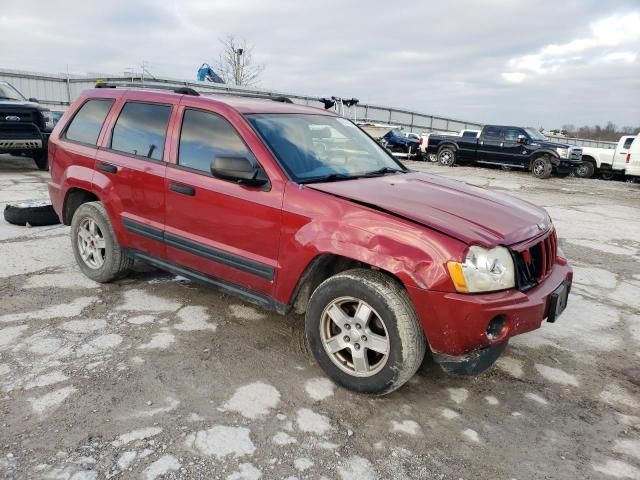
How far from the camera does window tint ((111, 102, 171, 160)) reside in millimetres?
3840

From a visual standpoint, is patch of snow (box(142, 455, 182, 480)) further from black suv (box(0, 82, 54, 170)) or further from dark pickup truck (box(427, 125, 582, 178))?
dark pickup truck (box(427, 125, 582, 178))

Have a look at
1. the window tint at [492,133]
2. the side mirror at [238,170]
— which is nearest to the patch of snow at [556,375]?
the side mirror at [238,170]

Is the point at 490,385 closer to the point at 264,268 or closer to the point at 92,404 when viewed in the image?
the point at 264,268

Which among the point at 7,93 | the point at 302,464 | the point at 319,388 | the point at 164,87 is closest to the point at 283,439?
the point at 302,464

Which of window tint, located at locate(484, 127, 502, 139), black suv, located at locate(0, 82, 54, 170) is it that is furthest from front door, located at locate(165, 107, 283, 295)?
window tint, located at locate(484, 127, 502, 139)

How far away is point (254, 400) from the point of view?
A: 9.35 ft

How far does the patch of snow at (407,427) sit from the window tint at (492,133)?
57.9 ft

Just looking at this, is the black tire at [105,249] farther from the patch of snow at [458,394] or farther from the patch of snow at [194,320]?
the patch of snow at [458,394]

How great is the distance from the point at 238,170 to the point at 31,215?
4.33 m

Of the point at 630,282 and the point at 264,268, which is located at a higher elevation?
the point at 264,268

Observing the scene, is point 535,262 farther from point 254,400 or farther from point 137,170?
point 137,170

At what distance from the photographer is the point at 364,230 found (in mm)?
2779

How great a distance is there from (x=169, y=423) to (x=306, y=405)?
744 millimetres

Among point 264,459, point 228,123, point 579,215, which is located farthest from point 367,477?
point 579,215
